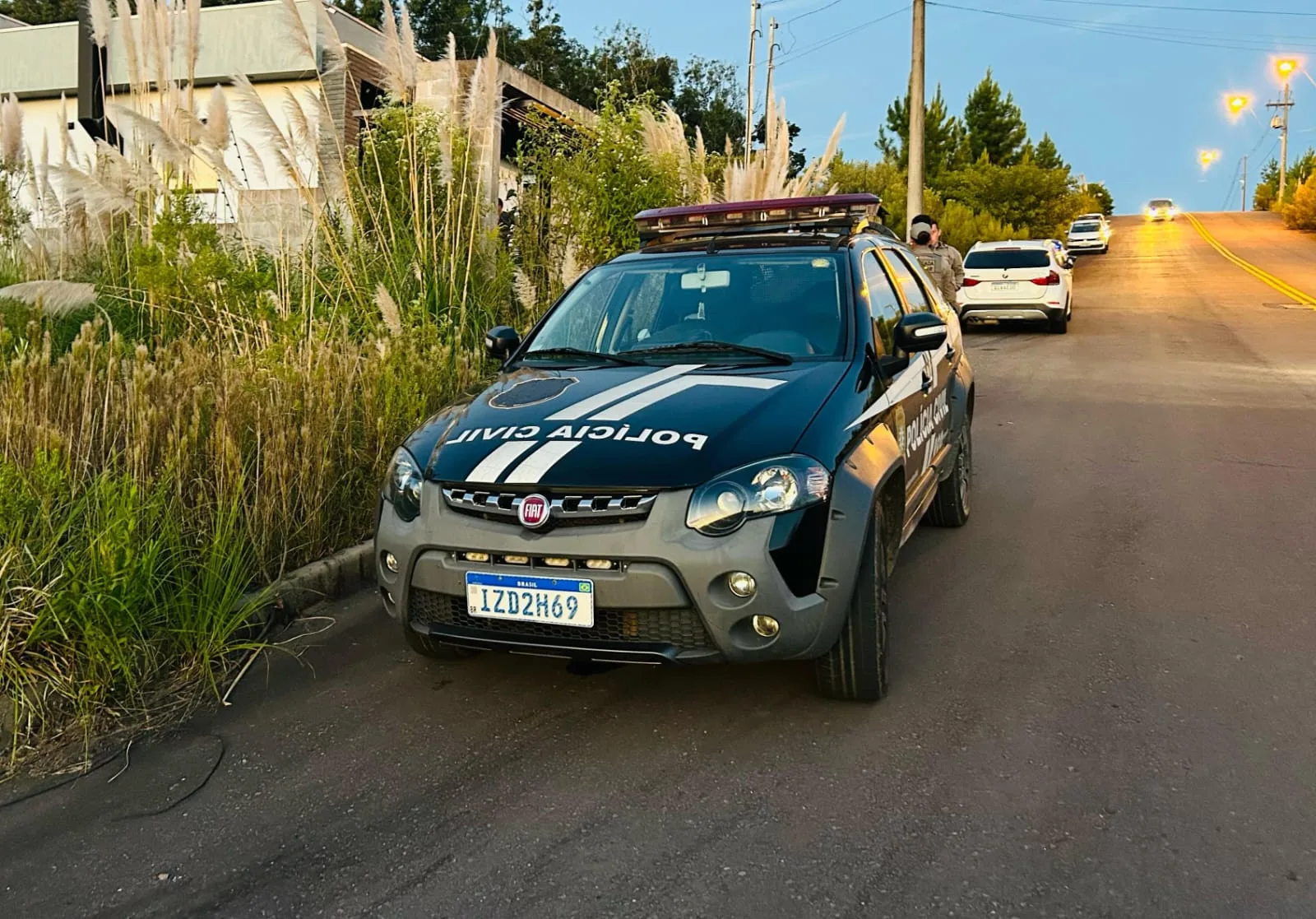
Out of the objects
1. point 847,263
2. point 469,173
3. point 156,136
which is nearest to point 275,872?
point 847,263

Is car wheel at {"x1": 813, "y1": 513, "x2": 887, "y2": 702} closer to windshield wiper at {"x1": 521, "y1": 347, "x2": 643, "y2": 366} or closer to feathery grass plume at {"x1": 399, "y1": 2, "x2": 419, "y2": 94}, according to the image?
windshield wiper at {"x1": 521, "y1": 347, "x2": 643, "y2": 366}

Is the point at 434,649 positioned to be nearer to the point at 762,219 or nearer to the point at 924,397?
the point at 924,397

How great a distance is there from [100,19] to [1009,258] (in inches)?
615

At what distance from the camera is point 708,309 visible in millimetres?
4832

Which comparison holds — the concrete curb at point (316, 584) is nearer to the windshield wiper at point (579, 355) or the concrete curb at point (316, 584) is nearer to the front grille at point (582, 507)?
the windshield wiper at point (579, 355)

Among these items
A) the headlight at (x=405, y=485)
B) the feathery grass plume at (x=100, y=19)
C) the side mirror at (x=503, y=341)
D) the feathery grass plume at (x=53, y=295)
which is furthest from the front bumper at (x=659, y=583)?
the feathery grass plume at (x=100, y=19)

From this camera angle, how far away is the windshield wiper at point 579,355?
4.59m

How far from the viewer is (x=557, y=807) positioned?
10.5 feet

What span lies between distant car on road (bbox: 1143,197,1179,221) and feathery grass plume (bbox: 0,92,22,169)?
73.7 metres

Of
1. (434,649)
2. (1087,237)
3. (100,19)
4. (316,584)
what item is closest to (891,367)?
(434,649)

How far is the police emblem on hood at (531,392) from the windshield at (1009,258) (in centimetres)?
1644

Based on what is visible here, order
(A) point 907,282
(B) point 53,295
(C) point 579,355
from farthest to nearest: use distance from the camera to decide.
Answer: (A) point 907,282 → (B) point 53,295 → (C) point 579,355

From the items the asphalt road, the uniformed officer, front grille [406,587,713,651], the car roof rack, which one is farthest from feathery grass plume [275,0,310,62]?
the uniformed officer

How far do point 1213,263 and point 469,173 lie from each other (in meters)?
36.5
